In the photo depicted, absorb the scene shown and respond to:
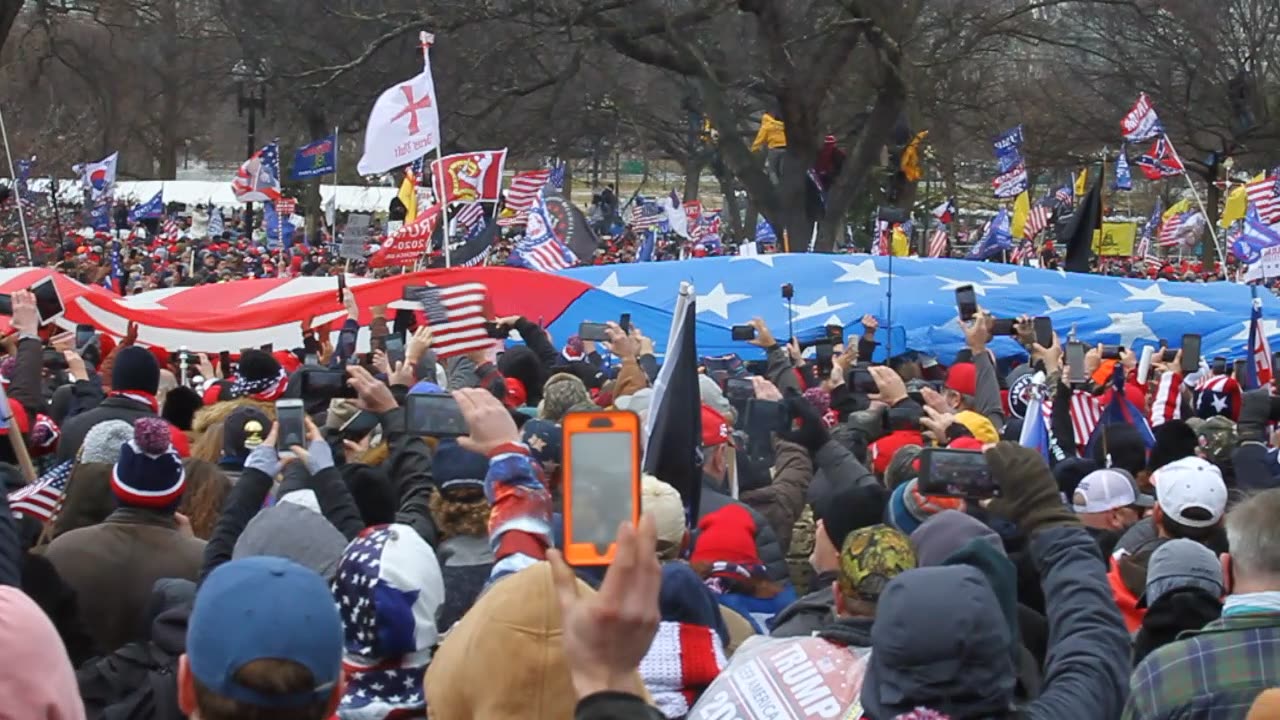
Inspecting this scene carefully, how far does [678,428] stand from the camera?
5016mm

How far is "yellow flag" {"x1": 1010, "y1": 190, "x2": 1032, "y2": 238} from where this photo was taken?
30.5 metres

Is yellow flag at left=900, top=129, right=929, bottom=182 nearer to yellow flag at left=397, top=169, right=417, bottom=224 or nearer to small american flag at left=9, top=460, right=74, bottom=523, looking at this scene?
yellow flag at left=397, top=169, right=417, bottom=224

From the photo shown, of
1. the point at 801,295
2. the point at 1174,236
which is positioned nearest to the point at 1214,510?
the point at 801,295

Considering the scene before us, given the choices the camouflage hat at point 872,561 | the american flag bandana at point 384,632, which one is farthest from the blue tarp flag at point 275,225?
the camouflage hat at point 872,561

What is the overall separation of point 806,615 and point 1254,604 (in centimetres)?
98

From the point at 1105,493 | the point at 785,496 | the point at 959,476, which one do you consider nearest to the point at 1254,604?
the point at 959,476

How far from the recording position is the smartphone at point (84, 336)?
12.2m

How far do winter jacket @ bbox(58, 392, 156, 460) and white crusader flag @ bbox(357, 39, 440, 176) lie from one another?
7514mm

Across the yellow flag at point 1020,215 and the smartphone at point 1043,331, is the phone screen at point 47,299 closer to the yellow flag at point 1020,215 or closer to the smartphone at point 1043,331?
the smartphone at point 1043,331

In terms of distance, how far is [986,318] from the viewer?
9219mm

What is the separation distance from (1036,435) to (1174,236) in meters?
31.3

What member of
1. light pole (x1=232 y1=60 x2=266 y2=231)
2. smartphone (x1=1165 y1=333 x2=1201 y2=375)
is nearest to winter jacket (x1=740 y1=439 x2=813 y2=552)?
smartphone (x1=1165 y1=333 x2=1201 y2=375)

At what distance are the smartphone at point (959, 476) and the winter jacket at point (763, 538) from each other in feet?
3.59

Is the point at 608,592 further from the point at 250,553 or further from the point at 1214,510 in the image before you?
the point at 1214,510
